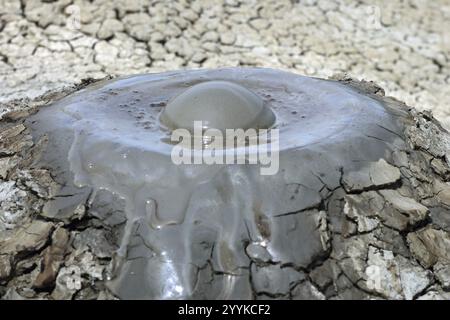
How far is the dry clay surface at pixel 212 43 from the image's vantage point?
173 inches

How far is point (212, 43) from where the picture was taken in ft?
15.5

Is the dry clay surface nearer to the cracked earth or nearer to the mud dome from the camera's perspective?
the cracked earth

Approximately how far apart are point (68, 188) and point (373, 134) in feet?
3.19

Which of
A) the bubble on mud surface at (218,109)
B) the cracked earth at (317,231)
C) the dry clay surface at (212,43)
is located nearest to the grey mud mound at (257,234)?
the cracked earth at (317,231)

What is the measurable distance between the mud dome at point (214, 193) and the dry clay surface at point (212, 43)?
7.10ft

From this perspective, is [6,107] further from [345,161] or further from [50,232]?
[345,161]

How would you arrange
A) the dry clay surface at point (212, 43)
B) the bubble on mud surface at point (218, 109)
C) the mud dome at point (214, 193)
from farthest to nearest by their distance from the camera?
1. the dry clay surface at point (212, 43)
2. the bubble on mud surface at point (218, 109)
3. the mud dome at point (214, 193)

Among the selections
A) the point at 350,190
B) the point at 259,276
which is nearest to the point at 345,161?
the point at 350,190

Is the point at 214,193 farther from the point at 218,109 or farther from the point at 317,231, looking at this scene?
the point at 218,109

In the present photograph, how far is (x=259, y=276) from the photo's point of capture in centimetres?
172

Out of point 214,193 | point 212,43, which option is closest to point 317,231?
point 214,193

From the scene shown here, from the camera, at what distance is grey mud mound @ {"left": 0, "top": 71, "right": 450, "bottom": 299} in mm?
1729

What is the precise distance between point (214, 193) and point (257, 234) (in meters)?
0.16

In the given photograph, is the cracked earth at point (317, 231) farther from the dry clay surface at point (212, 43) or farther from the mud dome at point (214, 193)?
the dry clay surface at point (212, 43)
